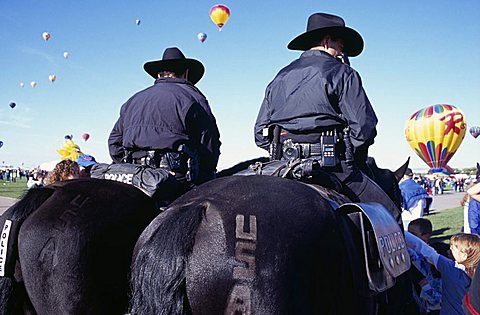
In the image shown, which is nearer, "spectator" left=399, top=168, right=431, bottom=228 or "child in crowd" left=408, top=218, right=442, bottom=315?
"child in crowd" left=408, top=218, right=442, bottom=315

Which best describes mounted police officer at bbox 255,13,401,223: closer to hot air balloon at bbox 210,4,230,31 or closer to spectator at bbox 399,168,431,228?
spectator at bbox 399,168,431,228

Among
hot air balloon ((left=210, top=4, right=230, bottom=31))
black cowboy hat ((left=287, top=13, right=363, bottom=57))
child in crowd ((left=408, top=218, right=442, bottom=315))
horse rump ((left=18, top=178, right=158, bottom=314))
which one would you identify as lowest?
child in crowd ((left=408, top=218, right=442, bottom=315))

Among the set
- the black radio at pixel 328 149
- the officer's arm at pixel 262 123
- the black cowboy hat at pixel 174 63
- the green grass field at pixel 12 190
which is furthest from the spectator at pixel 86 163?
the green grass field at pixel 12 190

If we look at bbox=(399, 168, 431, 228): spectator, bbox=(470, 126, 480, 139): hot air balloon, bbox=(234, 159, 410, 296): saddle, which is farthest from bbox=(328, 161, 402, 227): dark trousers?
bbox=(470, 126, 480, 139): hot air balloon

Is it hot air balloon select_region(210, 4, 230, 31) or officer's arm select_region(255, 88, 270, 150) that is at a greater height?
hot air balloon select_region(210, 4, 230, 31)

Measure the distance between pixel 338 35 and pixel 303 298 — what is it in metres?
2.62

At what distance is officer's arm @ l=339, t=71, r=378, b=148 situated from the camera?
139 inches

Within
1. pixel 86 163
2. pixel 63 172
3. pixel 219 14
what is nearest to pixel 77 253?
pixel 63 172

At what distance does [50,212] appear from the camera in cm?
293

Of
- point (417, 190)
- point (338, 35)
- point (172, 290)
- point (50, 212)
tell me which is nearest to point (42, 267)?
point (50, 212)

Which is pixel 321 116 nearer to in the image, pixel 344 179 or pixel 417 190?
pixel 344 179

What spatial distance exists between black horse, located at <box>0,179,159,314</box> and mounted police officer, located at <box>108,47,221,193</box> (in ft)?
4.90

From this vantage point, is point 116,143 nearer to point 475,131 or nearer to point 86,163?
point 86,163

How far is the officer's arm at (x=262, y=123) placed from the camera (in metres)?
4.04
